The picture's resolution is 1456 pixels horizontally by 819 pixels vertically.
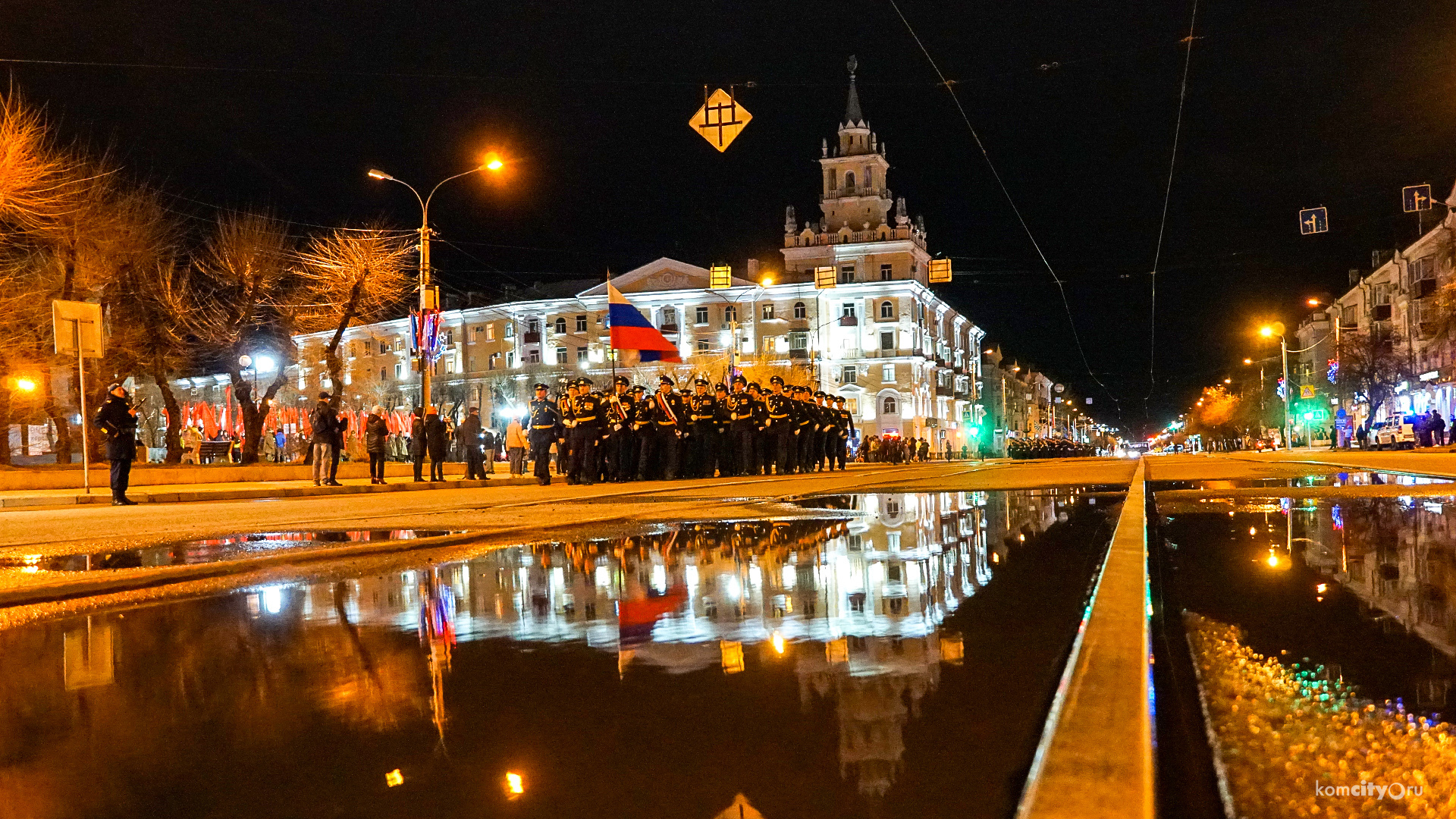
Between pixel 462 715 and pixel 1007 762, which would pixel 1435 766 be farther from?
pixel 462 715

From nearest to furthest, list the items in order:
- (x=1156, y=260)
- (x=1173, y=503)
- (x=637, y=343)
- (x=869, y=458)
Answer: (x=1173, y=503) → (x=637, y=343) → (x=1156, y=260) → (x=869, y=458)

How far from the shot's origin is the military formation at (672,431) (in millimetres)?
23172

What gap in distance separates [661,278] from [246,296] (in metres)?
63.3

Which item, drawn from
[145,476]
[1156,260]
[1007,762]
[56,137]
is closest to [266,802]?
[1007,762]

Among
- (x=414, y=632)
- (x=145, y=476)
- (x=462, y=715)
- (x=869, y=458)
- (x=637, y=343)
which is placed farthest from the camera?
(x=869, y=458)

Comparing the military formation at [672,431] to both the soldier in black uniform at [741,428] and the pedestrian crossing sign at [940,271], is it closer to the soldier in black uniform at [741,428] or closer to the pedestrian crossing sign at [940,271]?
the soldier in black uniform at [741,428]

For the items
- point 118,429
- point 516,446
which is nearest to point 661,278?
point 516,446

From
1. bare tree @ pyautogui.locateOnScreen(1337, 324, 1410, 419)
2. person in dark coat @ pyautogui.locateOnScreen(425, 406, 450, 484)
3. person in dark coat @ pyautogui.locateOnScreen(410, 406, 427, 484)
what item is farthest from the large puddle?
bare tree @ pyautogui.locateOnScreen(1337, 324, 1410, 419)

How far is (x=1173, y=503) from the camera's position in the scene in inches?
513

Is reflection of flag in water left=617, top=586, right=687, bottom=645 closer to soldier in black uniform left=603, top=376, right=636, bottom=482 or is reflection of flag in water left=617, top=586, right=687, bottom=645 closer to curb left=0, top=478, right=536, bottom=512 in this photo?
soldier in black uniform left=603, top=376, right=636, bottom=482

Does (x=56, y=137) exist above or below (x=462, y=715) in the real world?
above

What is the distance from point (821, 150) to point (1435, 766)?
337 ft

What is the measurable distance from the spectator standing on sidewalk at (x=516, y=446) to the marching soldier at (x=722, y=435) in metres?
7.48

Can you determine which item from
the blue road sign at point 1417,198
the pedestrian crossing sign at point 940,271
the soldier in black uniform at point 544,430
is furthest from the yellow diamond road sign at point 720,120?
the pedestrian crossing sign at point 940,271
